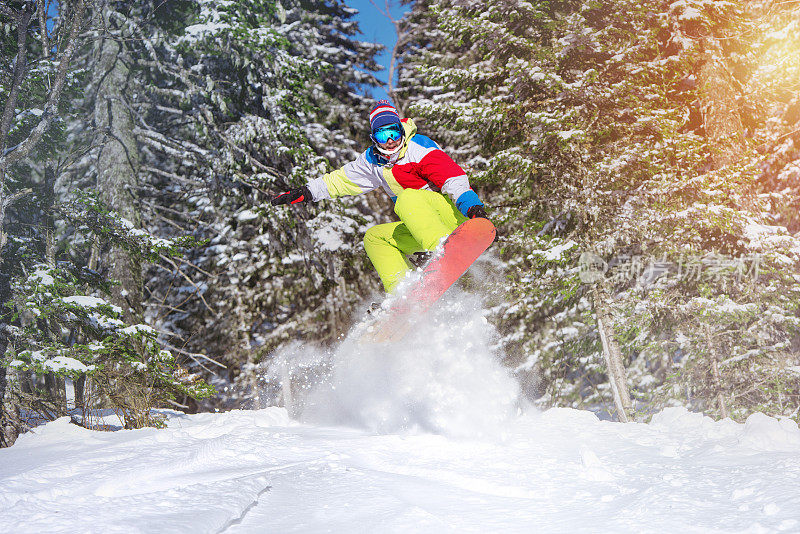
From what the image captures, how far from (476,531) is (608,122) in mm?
8678

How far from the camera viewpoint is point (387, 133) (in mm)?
5117

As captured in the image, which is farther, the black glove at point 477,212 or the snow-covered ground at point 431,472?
the black glove at point 477,212

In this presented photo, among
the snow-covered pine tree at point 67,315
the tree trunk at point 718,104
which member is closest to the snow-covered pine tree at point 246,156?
the snow-covered pine tree at point 67,315

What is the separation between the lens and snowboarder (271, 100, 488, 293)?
5168mm

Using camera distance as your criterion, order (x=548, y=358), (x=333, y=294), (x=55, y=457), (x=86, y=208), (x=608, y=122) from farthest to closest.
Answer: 1. (x=333, y=294)
2. (x=548, y=358)
3. (x=608, y=122)
4. (x=86, y=208)
5. (x=55, y=457)

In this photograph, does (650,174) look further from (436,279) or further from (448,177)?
(436,279)

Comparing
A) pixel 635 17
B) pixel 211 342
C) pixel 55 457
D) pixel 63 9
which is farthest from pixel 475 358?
pixel 211 342

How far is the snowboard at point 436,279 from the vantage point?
4992 mm

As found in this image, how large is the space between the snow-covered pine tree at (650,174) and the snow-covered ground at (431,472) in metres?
4.91

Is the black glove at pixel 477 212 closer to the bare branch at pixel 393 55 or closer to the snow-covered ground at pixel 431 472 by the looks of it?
the snow-covered ground at pixel 431 472

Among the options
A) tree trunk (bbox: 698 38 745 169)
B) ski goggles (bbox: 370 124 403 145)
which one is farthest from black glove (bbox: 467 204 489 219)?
tree trunk (bbox: 698 38 745 169)

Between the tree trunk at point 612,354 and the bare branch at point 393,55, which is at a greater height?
the bare branch at point 393,55

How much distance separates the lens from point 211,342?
41.3 feet

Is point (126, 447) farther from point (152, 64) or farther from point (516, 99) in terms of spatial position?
point (516, 99)
